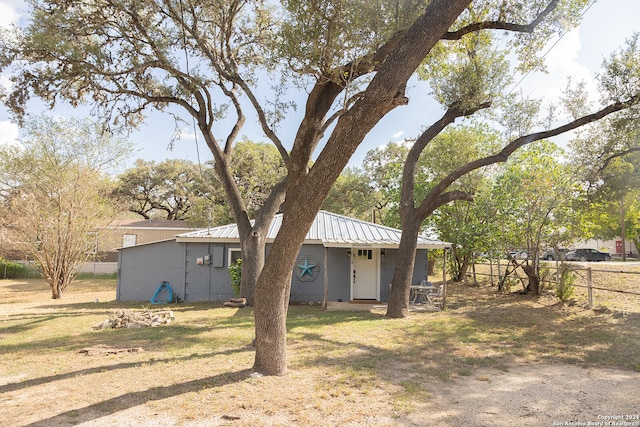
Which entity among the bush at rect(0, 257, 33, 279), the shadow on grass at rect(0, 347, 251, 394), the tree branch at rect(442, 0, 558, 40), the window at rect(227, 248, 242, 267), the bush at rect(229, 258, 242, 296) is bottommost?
the shadow on grass at rect(0, 347, 251, 394)

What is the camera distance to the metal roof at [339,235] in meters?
12.4

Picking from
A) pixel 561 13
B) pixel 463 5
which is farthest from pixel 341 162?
pixel 561 13

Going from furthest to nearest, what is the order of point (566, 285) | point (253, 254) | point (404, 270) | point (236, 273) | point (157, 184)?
point (157, 184)
point (236, 273)
point (566, 285)
point (253, 254)
point (404, 270)

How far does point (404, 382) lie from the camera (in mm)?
5195

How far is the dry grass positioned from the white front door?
8.66 feet

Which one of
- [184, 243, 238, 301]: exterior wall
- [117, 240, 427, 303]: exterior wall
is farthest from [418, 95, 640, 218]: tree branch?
[184, 243, 238, 301]: exterior wall

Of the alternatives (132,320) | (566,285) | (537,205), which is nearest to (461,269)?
(537,205)

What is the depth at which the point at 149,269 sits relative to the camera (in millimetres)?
14477

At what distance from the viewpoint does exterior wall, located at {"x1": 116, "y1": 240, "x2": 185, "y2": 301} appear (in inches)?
566

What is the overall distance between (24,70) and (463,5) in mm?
9844

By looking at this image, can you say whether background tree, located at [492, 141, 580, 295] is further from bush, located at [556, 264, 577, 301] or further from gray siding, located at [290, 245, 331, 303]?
gray siding, located at [290, 245, 331, 303]

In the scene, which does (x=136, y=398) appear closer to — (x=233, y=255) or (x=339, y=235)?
(x=339, y=235)

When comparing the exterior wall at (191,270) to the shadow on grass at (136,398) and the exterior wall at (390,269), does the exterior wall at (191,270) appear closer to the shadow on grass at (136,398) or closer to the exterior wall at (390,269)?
the exterior wall at (390,269)

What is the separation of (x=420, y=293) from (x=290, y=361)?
25.8 feet
